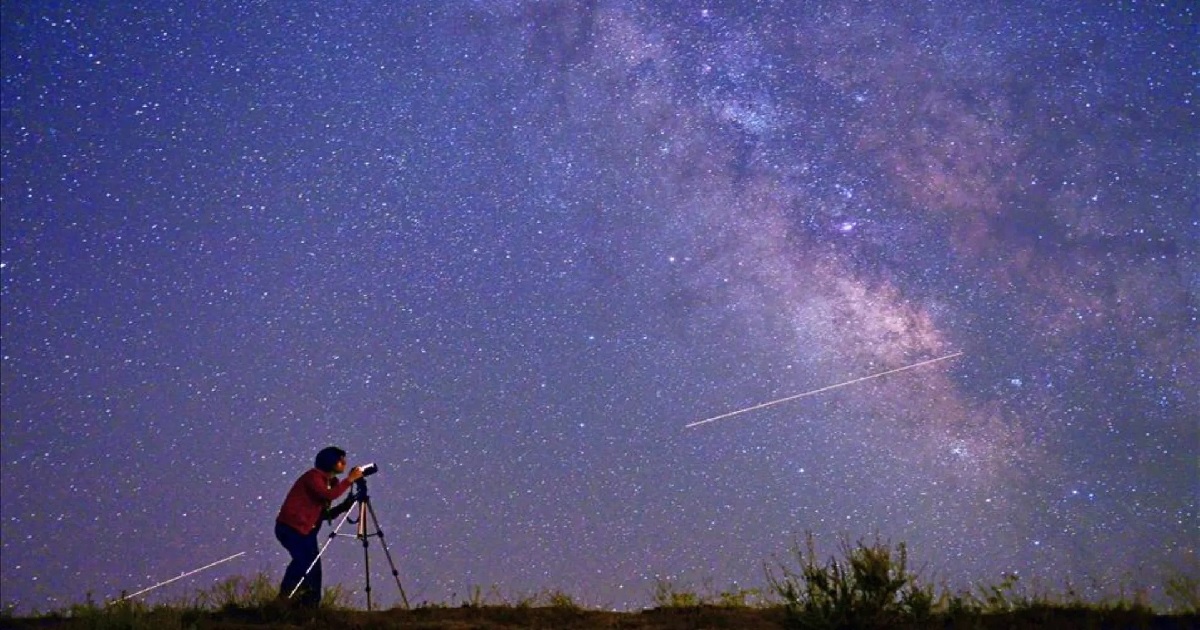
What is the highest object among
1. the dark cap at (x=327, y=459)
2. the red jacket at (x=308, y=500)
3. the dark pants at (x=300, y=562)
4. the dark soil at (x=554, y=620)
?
the dark cap at (x=327, y=459)

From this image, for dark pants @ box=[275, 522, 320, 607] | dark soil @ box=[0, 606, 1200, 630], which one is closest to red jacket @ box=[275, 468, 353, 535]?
dark pants @ box=[275, 522, 320, 607]

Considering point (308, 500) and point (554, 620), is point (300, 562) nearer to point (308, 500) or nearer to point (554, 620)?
point (308, 500)

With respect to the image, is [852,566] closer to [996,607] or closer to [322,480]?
[996,607]

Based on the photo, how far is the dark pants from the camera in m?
9.45

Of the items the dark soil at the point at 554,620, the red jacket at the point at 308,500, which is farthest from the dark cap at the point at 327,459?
the dark soil at the point at 554,620

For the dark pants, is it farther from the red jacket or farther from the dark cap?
the dark cap

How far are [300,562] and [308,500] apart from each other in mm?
678

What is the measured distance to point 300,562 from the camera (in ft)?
31.8

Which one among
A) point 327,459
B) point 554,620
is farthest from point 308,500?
point 554,620

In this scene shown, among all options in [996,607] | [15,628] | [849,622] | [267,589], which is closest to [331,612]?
[267,589]

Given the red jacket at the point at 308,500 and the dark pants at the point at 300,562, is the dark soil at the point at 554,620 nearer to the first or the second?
the dark pants at the point at 300,562

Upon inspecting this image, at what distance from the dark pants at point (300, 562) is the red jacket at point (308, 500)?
0.08 meters

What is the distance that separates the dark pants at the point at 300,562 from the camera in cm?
945

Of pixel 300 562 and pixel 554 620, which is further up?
pixel 300 562
